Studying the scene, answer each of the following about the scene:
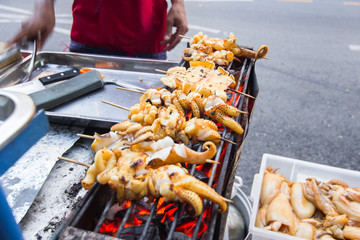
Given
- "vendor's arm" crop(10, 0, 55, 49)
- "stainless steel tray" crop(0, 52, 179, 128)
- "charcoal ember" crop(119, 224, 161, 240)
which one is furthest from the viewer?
"vendor's arm" crop(10, 0, 55, 49)

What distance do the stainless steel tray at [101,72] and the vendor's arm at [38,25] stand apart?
1.49 feet

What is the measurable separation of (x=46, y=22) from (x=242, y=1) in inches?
467

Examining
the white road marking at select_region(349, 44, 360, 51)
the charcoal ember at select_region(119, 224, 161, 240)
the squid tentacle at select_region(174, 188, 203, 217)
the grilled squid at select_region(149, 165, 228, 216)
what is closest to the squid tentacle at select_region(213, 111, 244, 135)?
the grilled squid at select_region(149, 165, 228, 216)

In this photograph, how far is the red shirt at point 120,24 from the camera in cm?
363

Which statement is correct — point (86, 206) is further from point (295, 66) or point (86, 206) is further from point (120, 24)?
point (295, 66)

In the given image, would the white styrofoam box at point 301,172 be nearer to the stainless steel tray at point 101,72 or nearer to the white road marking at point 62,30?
the stainless steel tray at point 101,72

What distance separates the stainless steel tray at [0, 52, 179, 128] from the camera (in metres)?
2.62

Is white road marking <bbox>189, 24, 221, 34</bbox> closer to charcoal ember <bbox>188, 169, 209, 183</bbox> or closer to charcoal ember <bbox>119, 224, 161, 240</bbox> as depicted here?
charcoal ember <bbox>188, 169, 209, 183</bbox>

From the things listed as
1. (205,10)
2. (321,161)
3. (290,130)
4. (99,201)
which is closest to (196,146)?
(99,201)

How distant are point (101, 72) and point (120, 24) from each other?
27.5 inches

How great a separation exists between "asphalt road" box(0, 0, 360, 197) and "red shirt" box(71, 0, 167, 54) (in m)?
2.55

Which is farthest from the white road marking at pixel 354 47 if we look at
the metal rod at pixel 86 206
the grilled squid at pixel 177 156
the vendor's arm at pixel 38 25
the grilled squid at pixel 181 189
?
the metal rod at pixel 86 206

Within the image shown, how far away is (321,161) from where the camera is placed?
4668 mm

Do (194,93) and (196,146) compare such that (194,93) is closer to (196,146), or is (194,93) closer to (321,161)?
(196,146)
